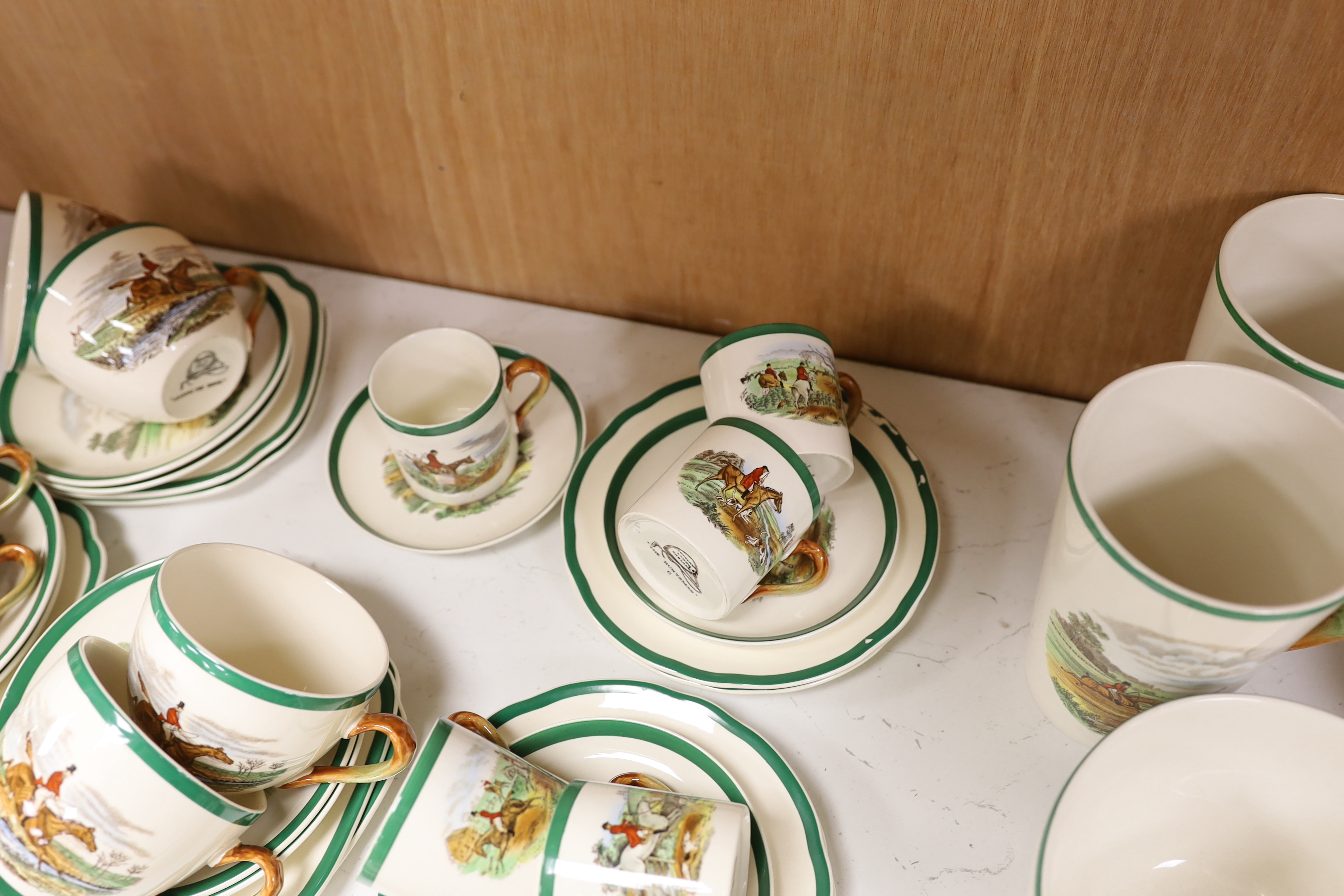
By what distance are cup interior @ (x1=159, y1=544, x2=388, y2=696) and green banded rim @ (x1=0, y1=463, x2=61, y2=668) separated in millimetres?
153

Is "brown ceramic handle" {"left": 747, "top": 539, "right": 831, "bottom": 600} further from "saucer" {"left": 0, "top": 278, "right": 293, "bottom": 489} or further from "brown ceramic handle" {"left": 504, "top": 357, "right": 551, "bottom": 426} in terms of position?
"saucer" {"left": 0, "top": 278, "right": 293, "bottom": 489}

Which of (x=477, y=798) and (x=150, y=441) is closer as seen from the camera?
(x=477, y=798)

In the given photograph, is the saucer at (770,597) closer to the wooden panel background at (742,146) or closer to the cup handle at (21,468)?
the wooden panel background at (742,146)

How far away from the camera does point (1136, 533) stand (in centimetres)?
57

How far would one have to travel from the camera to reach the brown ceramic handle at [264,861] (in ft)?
1.70

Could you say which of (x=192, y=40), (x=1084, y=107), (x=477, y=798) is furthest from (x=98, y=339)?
(x=1084, y=107)

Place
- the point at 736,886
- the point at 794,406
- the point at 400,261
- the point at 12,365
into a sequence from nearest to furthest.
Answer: the point at 736,886 < the point at 794,406 < the point at 12,365 < the point at 400,261

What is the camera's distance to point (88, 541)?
0.69m

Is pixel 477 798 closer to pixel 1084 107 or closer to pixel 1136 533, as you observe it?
pixel 1136 533

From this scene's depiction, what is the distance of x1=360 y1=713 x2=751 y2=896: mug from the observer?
483 mm

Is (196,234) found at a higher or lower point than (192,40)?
lower

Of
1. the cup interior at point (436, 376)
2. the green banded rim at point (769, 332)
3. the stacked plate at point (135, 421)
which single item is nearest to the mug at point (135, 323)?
the stacked plate at point (135, 421)

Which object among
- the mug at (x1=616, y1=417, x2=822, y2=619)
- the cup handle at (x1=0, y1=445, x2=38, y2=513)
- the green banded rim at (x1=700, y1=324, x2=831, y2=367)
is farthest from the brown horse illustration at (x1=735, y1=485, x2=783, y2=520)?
the cup handle at (x1=0, y1=445, x2=38, y2=513)

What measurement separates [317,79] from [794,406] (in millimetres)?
424
